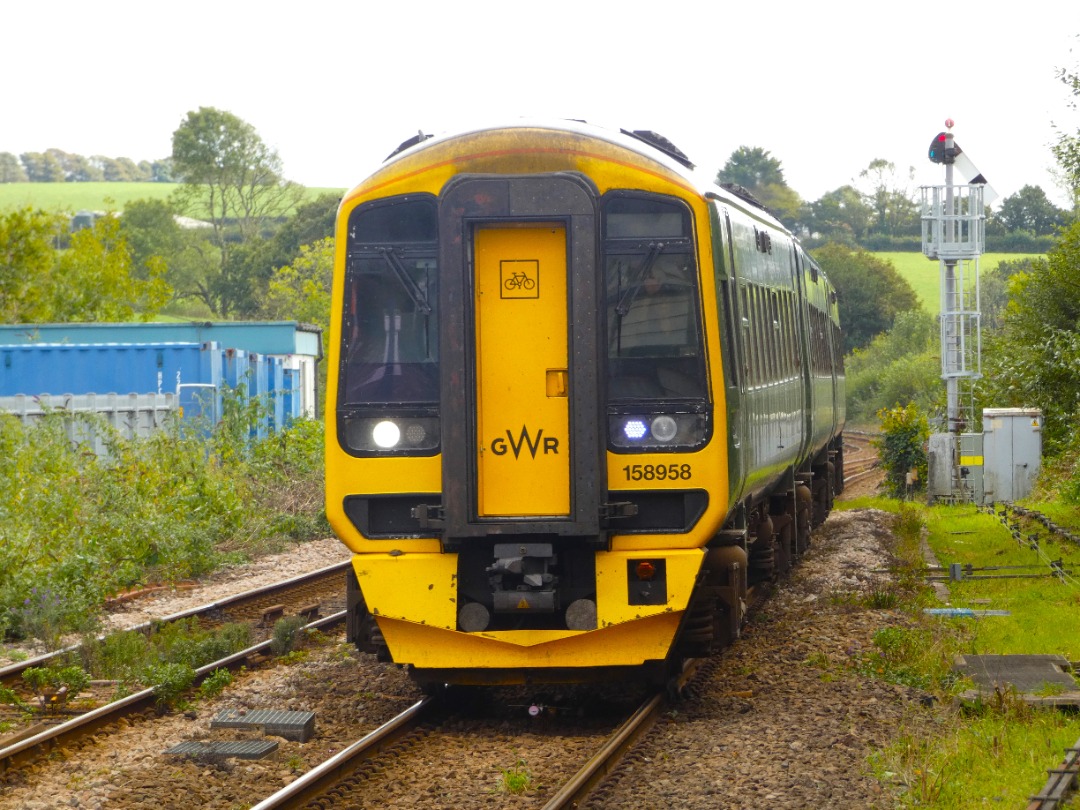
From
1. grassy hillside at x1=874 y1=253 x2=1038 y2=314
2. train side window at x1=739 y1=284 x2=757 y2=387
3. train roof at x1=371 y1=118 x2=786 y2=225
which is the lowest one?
train side window at x1=739 y1=284 x2=757 y2=387

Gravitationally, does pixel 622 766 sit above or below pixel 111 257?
below

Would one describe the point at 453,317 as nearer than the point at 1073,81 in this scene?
Yes

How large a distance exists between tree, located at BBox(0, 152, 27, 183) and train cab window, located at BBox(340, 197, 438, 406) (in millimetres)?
129484

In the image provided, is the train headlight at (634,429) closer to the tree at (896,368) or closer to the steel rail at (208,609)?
the steel rail at (208,609)

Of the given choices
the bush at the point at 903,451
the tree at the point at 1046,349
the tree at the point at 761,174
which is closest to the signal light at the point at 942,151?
the tree at the point at 1046,349

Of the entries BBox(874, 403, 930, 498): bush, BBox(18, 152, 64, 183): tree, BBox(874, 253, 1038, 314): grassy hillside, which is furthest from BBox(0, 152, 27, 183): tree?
BBox(874, 403, 930, 498): bush

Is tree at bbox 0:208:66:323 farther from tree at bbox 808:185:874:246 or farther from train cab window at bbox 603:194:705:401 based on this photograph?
tree at bbox 808:185:874:246

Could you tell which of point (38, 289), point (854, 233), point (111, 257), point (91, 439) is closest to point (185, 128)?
point (111, 257)

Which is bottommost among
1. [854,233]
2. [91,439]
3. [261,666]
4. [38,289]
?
[261,666]

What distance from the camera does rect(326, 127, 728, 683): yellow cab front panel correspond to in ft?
24.9

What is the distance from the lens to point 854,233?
96.4m

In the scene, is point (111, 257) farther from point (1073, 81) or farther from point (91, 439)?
point (1073, 81)

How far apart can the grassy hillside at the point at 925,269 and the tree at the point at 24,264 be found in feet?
148

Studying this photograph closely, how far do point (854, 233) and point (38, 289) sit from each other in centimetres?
6362
